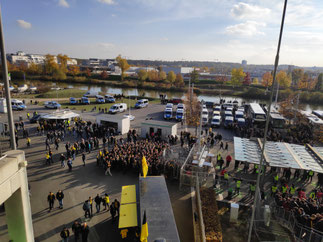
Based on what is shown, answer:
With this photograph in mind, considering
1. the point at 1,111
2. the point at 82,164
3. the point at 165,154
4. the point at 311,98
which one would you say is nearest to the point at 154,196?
the point at 165,154

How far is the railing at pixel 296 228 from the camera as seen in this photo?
9.42 metres

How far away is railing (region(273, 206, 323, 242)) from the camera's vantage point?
30.9 ft

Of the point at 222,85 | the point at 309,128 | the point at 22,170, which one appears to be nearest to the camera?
the point at 22,170

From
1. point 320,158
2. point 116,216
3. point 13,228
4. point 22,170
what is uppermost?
point 22,170

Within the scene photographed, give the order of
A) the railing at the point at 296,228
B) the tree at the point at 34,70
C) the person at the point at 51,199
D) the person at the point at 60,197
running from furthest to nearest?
the tree at the point at 34,70 < the person at the point at 60,197 < the person at the point at 51,199 < the railing at the point at 296,228

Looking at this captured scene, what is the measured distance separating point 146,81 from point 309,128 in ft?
211

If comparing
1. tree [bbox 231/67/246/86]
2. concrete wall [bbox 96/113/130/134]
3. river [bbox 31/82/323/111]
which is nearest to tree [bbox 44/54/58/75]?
river [bbox 31/82/323/111]

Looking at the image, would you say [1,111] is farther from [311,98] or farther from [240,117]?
[311,98]

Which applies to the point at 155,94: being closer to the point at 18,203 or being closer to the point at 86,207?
the point at 86,207

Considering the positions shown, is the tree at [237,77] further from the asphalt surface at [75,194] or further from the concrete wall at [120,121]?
Answer: the asphalt surface at [75,194]

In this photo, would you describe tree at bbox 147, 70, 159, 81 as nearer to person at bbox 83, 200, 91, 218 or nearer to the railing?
person at bbox 83, 200, 91, 218

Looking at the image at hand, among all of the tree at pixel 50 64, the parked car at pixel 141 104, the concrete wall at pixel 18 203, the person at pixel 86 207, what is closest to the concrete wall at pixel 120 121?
the person at pixel 86 207

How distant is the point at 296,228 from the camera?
10352mm

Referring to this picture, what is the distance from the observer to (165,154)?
17766 mm
